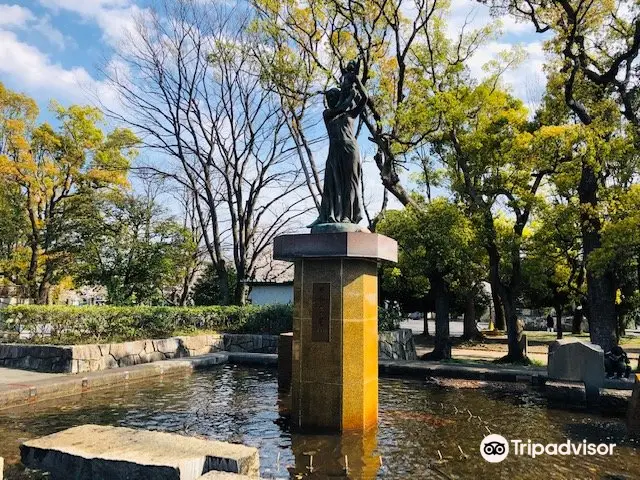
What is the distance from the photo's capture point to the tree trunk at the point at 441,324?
16531 mm

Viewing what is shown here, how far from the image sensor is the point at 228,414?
7.77 meters

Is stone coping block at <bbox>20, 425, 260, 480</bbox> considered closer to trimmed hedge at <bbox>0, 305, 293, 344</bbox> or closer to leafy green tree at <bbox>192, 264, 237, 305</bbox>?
trimmed hedge at <bbox>0, 305, 293, 344</bbox>

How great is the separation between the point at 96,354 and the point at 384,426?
7.67 m

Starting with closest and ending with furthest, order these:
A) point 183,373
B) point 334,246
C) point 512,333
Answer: point 334,246, point 183,373, point 512,333

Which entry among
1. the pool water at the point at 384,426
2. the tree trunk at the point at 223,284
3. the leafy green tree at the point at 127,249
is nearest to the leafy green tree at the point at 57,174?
the leafy green tree at the point at 127,249

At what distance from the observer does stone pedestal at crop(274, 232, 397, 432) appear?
646 centimetres

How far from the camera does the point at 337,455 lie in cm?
562

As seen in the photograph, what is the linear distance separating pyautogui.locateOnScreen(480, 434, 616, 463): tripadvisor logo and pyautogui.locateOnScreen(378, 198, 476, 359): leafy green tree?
32.0ft

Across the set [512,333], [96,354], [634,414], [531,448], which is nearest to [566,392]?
[634,414]

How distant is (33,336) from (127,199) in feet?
44.5

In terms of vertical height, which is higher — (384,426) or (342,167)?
(342,167)

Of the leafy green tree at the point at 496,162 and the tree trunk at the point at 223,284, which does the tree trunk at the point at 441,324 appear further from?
the tree trunk at the point at 223,284

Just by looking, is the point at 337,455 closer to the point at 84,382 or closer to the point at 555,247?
the point at 84,382

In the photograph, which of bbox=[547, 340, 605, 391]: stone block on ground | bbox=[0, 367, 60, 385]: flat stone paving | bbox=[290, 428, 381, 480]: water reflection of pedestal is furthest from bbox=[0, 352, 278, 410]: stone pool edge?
bbox=[547, 340, 605, 391]: stone block on ground
